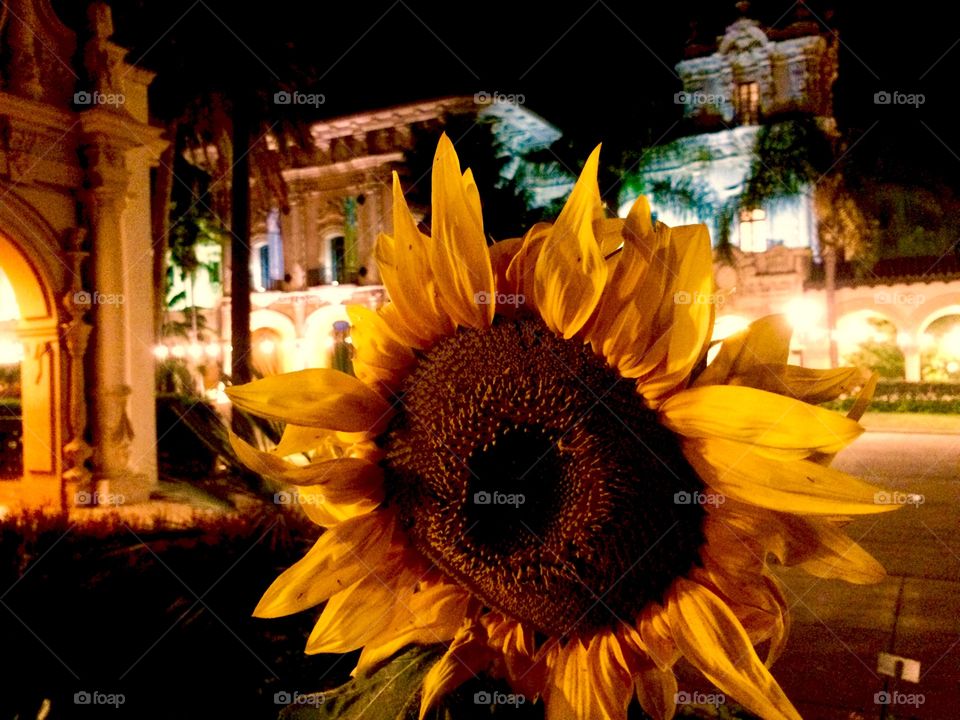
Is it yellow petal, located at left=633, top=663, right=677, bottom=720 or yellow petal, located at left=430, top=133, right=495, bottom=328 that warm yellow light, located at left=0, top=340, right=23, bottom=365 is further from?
yellow petal, located at left=633, top=663, right=677, bottom=720

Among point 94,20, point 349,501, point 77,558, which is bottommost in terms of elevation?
point 77,558

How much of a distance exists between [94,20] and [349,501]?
11.6 meters

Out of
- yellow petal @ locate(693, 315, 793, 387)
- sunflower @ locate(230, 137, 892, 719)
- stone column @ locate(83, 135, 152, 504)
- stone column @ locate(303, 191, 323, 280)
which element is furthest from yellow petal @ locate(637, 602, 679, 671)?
stone column @ locate(303, 191, 323, 280)

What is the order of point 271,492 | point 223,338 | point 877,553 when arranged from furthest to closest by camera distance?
point 223,338 → point 877,553 → point 271,492

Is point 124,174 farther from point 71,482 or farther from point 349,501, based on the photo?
point 349,501

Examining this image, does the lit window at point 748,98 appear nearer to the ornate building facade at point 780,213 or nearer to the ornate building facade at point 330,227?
the ornate building facade at point 780,213

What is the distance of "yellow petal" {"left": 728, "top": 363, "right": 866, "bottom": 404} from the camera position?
0.86 metres

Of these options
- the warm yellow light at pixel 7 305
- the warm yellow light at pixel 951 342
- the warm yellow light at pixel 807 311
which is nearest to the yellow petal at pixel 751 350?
the warm yellow light at pixel 7 305

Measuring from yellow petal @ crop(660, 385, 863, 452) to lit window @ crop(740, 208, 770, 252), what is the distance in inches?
1402

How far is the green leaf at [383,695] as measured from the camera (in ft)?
3.28

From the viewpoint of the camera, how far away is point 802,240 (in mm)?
33875

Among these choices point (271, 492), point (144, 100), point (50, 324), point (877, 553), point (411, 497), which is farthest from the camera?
point (144, 100)

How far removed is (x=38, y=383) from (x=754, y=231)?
29924 millimetres

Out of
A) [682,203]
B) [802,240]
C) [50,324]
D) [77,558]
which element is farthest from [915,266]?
[77,558]
